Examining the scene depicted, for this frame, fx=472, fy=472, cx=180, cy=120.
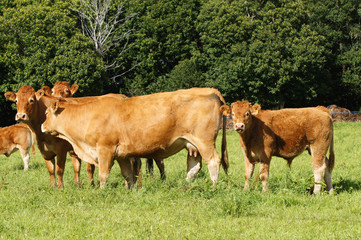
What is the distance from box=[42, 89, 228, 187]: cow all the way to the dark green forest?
25910mm

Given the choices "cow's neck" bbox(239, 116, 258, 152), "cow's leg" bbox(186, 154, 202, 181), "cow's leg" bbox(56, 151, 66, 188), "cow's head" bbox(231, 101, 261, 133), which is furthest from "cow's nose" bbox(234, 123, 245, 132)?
"cow's leg" bbox(56, 151, 66, 188)

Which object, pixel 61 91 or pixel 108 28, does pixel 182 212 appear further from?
pixel 108 28

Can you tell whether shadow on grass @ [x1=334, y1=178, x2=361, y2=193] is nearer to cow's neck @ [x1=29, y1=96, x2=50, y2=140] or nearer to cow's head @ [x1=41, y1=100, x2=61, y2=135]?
cow's head @ [x1=41, y1=100, x2=61, y2=135]

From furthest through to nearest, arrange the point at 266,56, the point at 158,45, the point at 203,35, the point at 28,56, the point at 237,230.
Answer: the point at 158,45 → the point at 203,35 → the point at 266,56 → the point at 28,56 → the point at 237,230

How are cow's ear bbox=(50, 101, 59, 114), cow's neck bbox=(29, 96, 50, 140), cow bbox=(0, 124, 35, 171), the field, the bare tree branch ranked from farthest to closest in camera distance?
the bare tree branch, cow bbox=(0, 124, 35, 171), cow's neck bbox=(29, 96, 50, 140), cow's ear bbox=(50, 101, 59, 114), the field

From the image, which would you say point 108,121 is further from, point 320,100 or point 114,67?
point 320,100

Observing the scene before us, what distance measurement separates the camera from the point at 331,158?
962 centimetres

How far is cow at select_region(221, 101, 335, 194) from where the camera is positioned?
9.28 meters

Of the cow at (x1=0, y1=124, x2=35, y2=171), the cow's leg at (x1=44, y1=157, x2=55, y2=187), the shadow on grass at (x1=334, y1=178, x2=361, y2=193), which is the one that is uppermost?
the cow's leg at (x1=44, y1=157, x2=55, y2=187)

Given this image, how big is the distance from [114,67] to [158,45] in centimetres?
478

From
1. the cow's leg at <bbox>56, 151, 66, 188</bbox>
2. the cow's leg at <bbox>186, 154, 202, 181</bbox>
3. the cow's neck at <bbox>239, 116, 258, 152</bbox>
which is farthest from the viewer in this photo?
the cow's leg at <bbox>56, 151, 66, 188</bbox>

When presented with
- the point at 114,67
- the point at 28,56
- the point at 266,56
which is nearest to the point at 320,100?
the point at 266,56

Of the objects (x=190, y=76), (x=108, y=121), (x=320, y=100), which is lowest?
(x=320, y=100)

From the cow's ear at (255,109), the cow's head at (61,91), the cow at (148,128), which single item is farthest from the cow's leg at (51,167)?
the cow's ear at (255,109)
